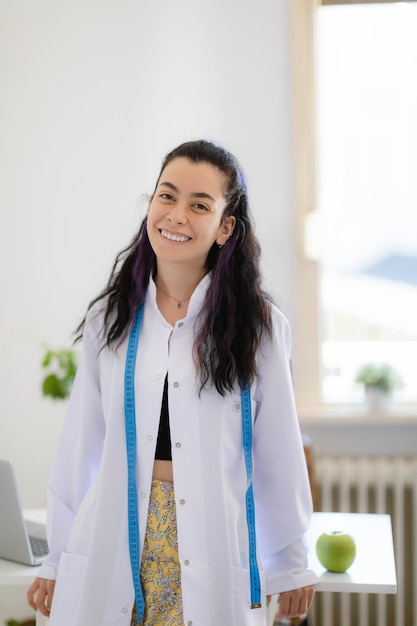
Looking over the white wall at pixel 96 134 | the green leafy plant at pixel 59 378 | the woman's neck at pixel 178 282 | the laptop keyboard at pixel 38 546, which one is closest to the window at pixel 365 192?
the white wall at pixel 96 134

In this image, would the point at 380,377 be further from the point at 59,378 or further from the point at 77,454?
the point at 77,454

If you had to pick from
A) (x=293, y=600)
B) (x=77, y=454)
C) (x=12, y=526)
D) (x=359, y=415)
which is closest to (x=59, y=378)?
(x=12, y=526)

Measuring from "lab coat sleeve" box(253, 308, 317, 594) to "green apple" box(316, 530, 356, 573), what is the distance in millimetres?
245

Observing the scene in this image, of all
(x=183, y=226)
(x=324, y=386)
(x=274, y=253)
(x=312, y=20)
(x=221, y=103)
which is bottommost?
(x=324, y=386)

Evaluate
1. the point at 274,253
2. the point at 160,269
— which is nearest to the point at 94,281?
the point at 274,253

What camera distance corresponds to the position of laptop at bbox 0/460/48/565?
2.11 metres

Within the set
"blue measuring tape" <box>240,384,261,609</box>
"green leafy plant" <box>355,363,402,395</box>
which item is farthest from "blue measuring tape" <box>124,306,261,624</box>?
"green leafy plant" <box>355,363,402,395</box>

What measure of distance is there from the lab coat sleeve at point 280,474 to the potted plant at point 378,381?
1802 millimetres

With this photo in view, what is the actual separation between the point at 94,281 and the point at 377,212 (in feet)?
3.98

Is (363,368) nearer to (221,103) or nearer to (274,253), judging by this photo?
(274,253)

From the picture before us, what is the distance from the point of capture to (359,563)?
2096 millimetres

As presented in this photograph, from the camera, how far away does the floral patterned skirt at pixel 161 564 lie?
1713mm

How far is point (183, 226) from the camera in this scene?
1739mm

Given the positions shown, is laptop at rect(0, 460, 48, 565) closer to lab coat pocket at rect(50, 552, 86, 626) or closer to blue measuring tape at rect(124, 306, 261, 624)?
lab coat pocket at rect(50, 552, 86, 626)
